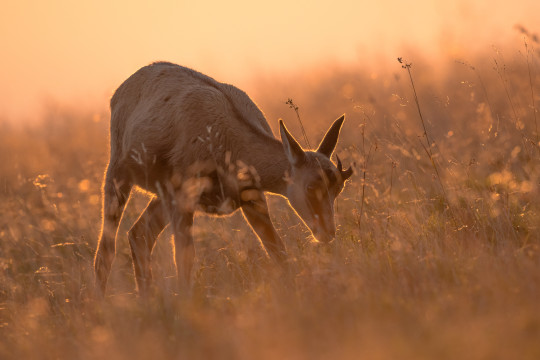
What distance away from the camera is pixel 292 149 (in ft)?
20.2

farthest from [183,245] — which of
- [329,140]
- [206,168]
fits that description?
[329,140]

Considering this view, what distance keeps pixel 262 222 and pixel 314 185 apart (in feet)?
2.89

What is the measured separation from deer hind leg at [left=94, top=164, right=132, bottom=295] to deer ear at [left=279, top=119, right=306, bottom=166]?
5.70 ft

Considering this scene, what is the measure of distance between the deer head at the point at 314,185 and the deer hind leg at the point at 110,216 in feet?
5.77

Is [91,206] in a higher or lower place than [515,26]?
lower

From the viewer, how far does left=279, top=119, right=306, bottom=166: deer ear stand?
6102 mm

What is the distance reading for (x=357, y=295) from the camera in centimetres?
461

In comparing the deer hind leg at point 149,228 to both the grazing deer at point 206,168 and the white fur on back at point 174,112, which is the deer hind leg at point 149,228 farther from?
the white fur on back at point 174,112

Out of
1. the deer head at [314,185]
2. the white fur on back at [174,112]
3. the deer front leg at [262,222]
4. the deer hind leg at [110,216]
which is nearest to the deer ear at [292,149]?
the deer head at [314,185]

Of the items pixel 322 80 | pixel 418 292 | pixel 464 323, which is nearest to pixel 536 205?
pixel 418 292

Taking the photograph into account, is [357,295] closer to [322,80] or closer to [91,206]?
[91,206]

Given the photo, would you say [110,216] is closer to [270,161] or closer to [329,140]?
[270,161]

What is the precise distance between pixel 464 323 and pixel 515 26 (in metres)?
3.25

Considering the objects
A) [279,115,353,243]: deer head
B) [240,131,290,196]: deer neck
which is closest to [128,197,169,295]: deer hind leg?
[240,131,290,196]: deer neck
